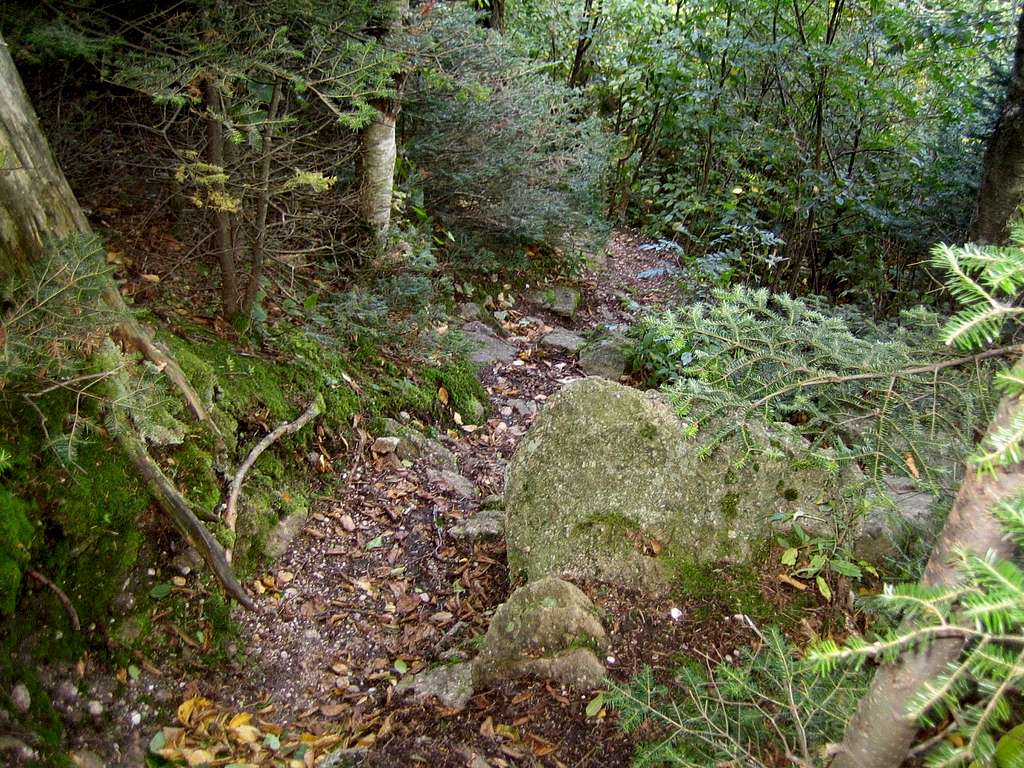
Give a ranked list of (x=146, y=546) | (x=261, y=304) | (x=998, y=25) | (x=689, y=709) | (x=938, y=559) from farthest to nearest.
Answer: (x=998, y=25)
(x=261, y=304)
(x=146, y=546)
(x=689, y=709)
(x=938, y=559)

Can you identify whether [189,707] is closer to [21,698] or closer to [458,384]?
[21,698]

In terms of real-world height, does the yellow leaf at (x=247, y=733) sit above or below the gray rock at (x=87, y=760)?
below

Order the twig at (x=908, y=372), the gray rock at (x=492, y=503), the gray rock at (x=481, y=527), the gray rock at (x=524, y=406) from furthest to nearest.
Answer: the gray rock at (x=524, y=406), the gray rock at (x=492, y=503), the gray rock at (x=481, y=527), the twig at (x=908, y=372)

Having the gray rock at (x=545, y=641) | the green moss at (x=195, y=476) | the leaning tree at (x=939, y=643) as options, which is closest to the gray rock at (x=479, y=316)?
the green moss at (x=195, y=476)

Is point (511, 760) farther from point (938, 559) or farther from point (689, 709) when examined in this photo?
point (938, 559)

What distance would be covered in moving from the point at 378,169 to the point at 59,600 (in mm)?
4462

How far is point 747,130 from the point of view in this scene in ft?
27.1

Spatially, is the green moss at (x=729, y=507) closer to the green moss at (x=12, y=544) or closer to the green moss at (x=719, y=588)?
the green moss at (x=719, y=588)

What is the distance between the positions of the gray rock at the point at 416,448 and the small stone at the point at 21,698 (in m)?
2.82

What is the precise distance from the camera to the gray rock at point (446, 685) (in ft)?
9.92

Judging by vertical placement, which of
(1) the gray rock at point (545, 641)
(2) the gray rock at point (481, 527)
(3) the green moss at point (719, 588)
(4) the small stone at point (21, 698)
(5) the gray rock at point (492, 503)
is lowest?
(5) the gray rock at point (492, 503)

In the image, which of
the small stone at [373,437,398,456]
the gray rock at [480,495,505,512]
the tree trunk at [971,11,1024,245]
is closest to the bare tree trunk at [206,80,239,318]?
the small stone at [373,437,398,456]

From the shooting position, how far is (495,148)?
26.0ft

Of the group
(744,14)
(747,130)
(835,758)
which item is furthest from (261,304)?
(744,14)
